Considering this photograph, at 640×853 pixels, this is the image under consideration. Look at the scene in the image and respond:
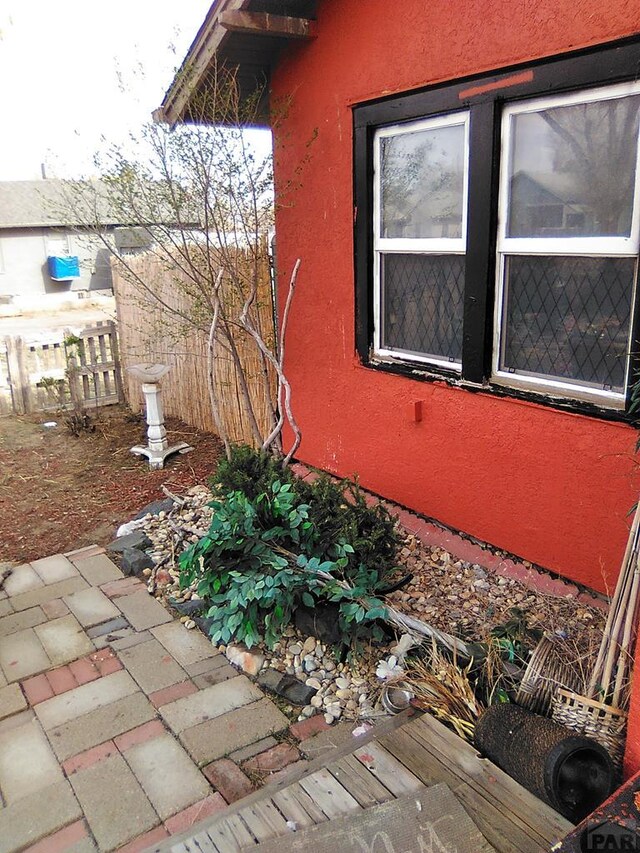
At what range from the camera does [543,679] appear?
2629 mm

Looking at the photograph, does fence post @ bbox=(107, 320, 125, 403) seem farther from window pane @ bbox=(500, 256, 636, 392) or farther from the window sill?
window pane @ bbox=(500, 256, 636, 392)

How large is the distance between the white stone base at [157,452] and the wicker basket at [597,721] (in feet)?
15.7

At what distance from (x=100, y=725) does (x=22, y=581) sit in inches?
67.8

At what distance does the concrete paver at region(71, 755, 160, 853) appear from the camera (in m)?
2.43

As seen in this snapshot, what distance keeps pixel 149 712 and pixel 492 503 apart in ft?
7.45

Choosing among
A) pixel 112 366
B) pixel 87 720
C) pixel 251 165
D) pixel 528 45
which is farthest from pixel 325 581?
pixel 112 366

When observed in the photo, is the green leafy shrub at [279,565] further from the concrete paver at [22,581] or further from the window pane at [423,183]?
the window pane at [423,183]

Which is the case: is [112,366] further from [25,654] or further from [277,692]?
[277,692]

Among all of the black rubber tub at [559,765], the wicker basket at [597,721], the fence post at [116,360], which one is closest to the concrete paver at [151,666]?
the black rubber tub at [559,765]

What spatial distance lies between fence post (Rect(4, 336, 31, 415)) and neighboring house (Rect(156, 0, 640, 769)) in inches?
182

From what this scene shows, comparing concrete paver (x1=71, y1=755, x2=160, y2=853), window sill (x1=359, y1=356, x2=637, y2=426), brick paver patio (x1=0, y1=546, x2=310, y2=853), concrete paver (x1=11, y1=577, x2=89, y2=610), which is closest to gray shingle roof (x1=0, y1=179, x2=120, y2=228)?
concrete paver (x1=11, y1=577, x2=89, y2=610)

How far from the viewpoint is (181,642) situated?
366 cm

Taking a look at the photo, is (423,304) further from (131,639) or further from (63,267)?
(63,267)

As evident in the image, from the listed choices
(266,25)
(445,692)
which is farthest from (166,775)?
(266,25)
